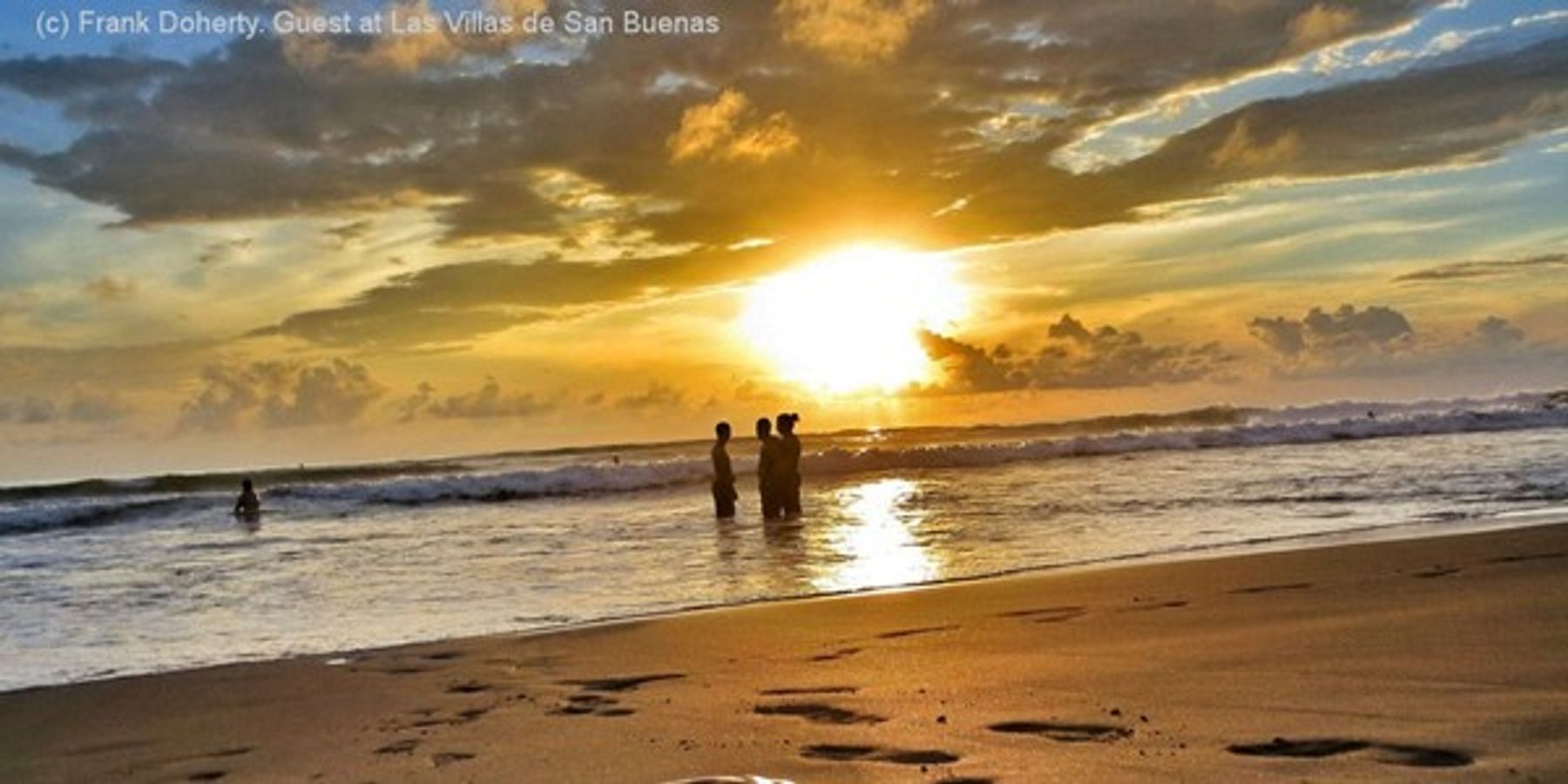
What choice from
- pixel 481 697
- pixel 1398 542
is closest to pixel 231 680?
pixel 481 697

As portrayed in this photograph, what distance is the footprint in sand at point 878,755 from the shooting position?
4.37m

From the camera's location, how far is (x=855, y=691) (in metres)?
5.76

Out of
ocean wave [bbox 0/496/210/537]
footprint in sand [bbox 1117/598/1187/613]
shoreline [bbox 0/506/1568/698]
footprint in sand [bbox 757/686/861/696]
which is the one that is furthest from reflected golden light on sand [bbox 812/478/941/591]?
ocean wave [bbox 0/496/210/537]

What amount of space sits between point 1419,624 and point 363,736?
4905mm

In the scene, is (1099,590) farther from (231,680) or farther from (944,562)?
(231,680)

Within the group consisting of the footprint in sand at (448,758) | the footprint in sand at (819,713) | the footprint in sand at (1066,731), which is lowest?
the footprint in sand at (819,713)

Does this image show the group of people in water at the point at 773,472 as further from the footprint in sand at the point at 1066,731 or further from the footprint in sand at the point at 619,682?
the footprint in sand at the point at 1066,731

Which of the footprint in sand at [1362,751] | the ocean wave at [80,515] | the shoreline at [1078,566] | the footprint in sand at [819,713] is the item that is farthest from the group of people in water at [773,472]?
the ocean wave at [80,515]

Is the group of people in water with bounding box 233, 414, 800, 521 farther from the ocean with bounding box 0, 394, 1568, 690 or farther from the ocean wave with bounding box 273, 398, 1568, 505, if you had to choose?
the ocean wave with bounding box 273, 398, 1568, 505

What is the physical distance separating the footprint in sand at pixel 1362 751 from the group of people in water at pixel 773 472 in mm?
15842

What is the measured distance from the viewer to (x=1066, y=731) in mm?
4680

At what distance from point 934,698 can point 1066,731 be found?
34.2 inches

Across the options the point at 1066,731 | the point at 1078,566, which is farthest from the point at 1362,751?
the point at 1078,566

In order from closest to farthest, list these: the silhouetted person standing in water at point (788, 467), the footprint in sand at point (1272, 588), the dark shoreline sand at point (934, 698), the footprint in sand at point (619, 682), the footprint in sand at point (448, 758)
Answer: the dark shoreline sand at point (934, 698) → the footprint in sand at point (448, 758) → the footprint in sand at point (619, 682) → the footprint in sand at point (1272, 588) → the silhouetted person standing in water at point (788, 467)
